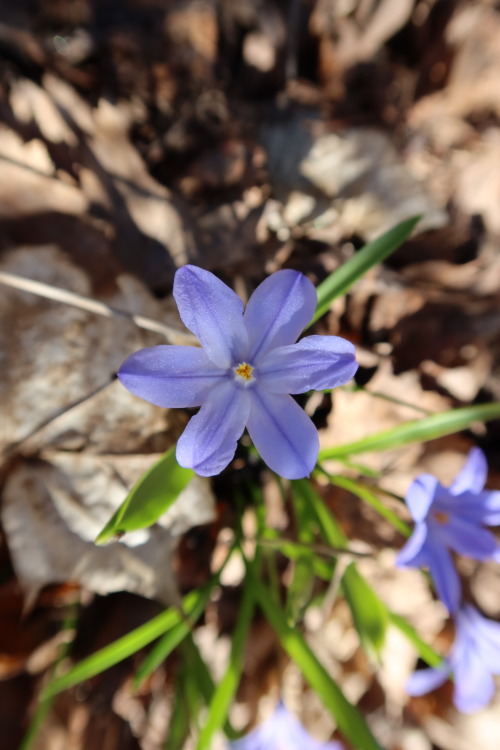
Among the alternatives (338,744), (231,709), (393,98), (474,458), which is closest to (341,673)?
(338,744)

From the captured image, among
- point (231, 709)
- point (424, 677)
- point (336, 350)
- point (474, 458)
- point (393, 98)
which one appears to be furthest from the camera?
point (393, 98)

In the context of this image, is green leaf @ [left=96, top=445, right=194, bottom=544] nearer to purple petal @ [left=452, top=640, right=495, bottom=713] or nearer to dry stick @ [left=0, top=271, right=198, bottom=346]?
dry stick @ [left=0, top=271, right=198, bottom=346]

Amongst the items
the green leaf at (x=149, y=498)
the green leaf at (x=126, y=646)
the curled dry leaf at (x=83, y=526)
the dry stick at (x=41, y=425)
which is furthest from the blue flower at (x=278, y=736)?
the dry stick at (x=41, y=425)

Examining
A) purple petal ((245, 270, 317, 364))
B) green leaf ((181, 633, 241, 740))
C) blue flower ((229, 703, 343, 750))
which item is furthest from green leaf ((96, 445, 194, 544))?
blue flower ((229, 703, 343, 750))

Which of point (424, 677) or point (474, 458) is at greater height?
point (474, 458)

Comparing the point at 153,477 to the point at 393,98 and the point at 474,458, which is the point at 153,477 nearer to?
the point at 474,458

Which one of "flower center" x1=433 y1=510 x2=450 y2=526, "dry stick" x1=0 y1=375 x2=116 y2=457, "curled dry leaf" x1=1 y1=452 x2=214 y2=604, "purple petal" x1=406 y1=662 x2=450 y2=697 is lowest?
"purple petal" x1=406 y1=662 x2=450 y2=697

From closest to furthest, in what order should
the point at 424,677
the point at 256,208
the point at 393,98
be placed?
the point at 424,677
the point at 256,208
the point at 393,98
